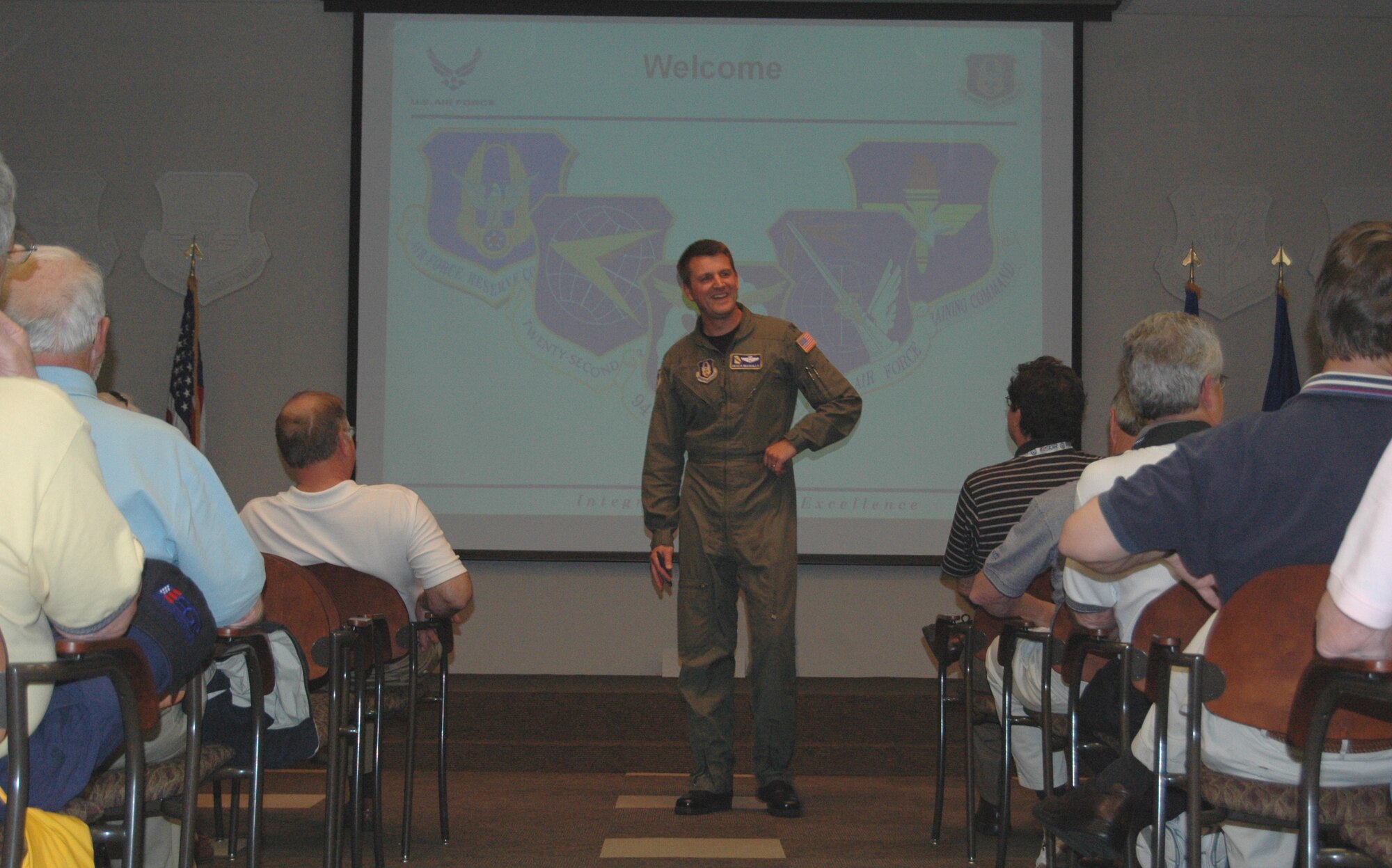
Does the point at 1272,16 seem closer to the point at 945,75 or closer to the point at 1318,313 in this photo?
the point at 945,75

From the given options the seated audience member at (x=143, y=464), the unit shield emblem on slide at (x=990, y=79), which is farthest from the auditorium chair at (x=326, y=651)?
the unit shield emblem on slide at (x=990, y=79)

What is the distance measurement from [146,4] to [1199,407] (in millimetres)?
5086

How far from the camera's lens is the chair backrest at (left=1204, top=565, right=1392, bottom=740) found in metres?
1.50

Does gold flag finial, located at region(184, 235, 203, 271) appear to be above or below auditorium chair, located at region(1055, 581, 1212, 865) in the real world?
above

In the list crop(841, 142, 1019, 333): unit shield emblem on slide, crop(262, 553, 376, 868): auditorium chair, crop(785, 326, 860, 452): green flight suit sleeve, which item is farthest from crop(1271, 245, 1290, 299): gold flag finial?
crop(262, 553, 376, 868): auditorium chair

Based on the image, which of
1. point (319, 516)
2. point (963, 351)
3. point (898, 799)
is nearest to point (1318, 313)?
point (319, 516)

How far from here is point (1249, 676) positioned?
5.18ft

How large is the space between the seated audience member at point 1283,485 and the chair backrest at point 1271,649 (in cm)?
7

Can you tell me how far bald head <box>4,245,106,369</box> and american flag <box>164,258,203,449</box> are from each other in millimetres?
3413

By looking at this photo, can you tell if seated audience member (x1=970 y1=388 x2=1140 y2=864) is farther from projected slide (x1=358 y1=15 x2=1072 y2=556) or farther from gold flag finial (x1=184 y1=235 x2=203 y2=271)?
gold flag finial (x1=184 y1=235 x2=203 y2=271)

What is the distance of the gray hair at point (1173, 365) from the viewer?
2.27m

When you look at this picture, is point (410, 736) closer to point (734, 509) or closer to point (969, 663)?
point (734, 509)

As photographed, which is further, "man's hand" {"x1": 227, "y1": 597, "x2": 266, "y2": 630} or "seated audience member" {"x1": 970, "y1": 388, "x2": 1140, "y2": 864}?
"seated audience member" {"x1": 970, "y1": 388, "x2": 1140, "y2": 864}

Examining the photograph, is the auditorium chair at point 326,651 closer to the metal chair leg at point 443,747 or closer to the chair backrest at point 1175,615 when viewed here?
the metal chair leg at point 443,747
